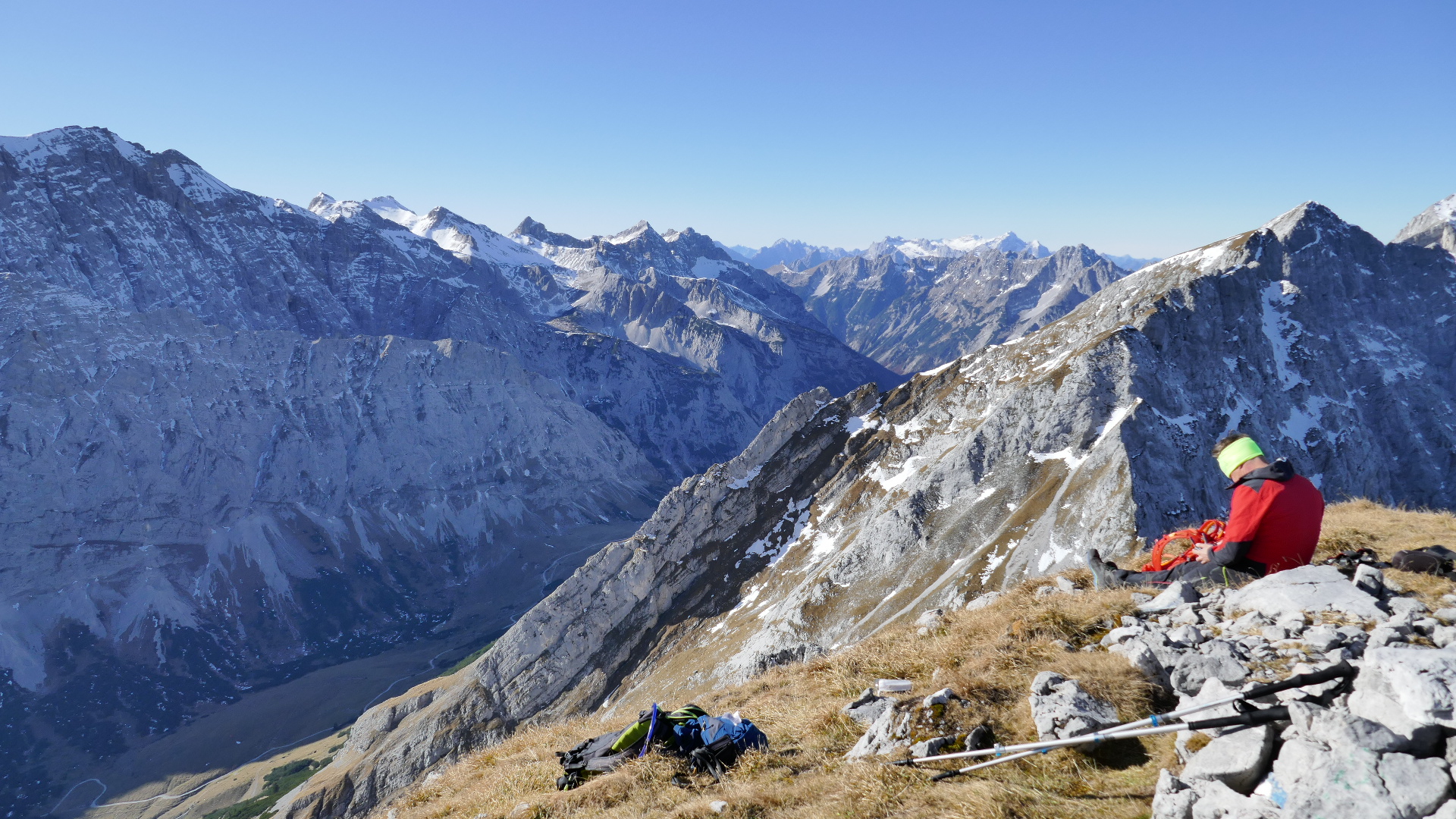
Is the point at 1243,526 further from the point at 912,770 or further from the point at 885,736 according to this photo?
the point at 912,770

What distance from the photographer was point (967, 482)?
81375 mm

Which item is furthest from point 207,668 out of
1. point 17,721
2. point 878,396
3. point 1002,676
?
point 1002,676

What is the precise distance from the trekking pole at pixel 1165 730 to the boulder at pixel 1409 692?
2.12 feet

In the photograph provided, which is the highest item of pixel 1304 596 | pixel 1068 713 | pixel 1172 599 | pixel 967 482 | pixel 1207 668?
pixel 1304 596

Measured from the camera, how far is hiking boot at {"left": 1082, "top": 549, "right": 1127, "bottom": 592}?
1288 centimetres

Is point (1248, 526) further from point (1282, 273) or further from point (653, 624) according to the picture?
point (1282, 273)

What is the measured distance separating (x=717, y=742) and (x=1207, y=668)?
22.0 ft

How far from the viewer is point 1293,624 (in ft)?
26.1

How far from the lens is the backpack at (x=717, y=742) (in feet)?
32.7

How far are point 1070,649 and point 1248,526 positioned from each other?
13.2 ft

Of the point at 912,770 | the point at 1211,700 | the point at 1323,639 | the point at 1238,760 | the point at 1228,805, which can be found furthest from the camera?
the point at 912,770

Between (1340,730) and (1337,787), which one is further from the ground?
(1340,730)

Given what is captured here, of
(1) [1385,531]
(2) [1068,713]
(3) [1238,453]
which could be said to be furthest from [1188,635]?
(1) [1385,531]

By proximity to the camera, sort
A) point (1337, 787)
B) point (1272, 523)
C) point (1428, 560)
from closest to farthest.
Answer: point (1337, 787) < point (1428, 560) < point (1272, 523)
